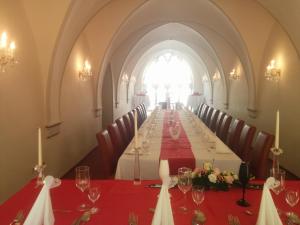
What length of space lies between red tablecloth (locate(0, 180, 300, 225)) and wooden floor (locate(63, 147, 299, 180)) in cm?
320

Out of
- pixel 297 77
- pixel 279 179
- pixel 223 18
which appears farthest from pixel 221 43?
pixel 279 179

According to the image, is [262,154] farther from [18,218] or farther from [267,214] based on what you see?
[18,218]

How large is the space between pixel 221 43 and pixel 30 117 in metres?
7.91

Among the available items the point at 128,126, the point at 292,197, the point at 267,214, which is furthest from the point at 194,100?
the point at 267,214

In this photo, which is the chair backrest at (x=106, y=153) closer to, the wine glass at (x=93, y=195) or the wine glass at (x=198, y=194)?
the wine glass at (x=93, y=195)

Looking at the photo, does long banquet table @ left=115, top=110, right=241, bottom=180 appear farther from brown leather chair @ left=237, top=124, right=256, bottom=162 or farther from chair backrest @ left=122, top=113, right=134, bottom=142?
chair backrest @ left=122, top=113, right=134, bottom=142

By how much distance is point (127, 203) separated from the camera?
2.00 m

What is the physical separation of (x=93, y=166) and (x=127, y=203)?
4404 mm

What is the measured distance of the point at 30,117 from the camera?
→ 4281 mm

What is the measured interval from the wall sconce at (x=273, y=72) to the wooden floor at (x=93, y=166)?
214 centimetres

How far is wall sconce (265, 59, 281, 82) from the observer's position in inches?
245

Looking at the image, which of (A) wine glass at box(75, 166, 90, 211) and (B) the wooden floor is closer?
(A) wine glass at box(75, 166, 90, 211)

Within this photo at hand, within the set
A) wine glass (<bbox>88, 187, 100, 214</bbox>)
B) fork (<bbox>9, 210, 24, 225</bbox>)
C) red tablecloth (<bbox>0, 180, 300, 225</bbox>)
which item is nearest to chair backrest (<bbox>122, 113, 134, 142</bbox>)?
red tablecloth (<bbox>0, 180, 300, 225</bbox>)

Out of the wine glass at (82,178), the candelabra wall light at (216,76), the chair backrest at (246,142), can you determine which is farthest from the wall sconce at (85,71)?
the candelabra wall light at (216,76)
